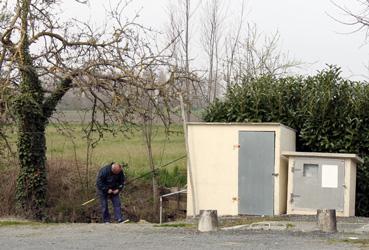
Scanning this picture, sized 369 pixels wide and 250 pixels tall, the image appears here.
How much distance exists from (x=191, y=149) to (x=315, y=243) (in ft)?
24.1

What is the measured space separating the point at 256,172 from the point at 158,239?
629cm

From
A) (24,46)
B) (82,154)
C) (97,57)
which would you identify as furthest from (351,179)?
(82,154)

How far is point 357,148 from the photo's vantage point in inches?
856

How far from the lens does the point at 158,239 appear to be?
45.0 feet

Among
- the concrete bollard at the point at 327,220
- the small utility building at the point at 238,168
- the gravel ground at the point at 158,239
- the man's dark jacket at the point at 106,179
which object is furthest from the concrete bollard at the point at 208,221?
the man's dark jacket at the point at 106,179

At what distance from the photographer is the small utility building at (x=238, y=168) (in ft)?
63.6

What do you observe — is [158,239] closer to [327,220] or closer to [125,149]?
[327,220]

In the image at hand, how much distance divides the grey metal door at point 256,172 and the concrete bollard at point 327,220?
465 centimetres

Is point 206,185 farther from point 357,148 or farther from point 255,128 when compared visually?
point 357,148

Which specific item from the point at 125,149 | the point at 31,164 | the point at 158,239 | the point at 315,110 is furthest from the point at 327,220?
the point at 125,149

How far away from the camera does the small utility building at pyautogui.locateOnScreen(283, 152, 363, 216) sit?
1894 centimetres

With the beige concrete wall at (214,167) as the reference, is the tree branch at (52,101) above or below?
above

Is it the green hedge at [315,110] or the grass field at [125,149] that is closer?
the green hedge at [315,110]

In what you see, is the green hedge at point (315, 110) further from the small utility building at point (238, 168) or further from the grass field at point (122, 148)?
the grass field at point (122, 148)
